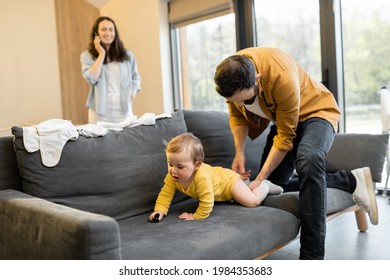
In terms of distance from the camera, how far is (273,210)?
1757 mm

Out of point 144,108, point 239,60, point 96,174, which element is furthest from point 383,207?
point 144,108

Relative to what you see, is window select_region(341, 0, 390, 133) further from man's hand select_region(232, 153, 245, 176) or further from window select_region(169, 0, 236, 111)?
man's hand select_region(232, 153, 245, 176)

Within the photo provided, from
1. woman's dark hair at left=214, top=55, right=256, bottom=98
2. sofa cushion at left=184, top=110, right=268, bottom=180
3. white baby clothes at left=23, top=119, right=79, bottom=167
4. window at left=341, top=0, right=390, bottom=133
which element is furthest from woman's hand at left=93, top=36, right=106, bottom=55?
window at left=341, top=0, right=390, bottom=133

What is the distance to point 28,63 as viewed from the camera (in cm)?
423

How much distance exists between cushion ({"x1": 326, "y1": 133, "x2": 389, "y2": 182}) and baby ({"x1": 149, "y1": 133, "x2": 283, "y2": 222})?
0.61 m

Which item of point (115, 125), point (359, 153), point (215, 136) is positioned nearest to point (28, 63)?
point (115, 125)

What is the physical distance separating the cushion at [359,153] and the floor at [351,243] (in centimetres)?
33

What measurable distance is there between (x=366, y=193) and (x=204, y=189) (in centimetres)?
94

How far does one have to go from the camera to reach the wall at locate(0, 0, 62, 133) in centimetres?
407

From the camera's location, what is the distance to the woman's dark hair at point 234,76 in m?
1.61

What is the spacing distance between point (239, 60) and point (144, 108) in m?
3.07

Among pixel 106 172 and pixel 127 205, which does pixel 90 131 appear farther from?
pixel 127 205

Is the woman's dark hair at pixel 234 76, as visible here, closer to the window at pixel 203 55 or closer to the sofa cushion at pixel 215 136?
the sofa cushion at pixel 215 136
